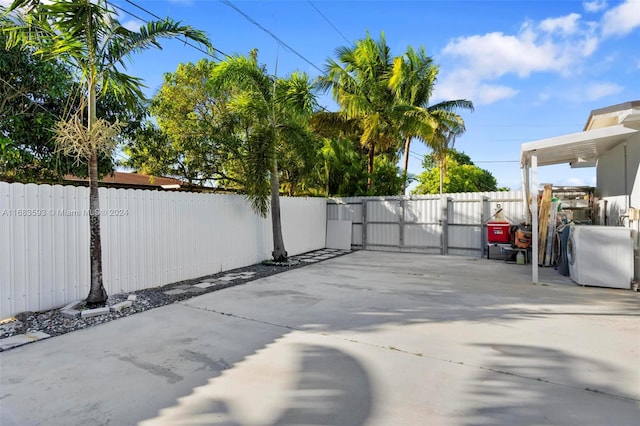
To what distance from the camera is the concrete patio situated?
216 cm

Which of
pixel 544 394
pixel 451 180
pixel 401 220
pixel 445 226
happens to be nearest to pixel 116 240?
pixel 544 394

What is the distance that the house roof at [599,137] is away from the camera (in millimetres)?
5051

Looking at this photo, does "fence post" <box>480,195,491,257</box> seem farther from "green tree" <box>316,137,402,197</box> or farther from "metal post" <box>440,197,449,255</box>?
"green tree" <box>316,137,402,197</box>

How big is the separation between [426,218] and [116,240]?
8.64 meters

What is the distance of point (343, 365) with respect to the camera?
281cm

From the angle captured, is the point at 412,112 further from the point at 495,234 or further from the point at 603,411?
the point at 603,411

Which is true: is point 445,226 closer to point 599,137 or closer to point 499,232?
point 499,232

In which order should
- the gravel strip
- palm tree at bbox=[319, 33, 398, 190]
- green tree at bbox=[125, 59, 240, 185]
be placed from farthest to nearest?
1. palm tree at bbox=[319, 33, 398, 190]
2. green tree at bbox=[125, 59, 240, 185]
3. the gravel strip

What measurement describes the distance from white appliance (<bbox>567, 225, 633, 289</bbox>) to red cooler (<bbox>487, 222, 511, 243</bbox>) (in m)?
2.80

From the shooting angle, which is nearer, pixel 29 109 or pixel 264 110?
pixel 29 109

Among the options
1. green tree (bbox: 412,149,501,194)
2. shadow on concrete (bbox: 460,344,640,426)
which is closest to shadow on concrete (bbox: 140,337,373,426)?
shadow on concrete (bbox: 460,344,640,426)

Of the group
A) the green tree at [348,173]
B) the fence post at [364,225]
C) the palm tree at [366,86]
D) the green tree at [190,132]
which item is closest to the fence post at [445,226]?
the fence post at [364,225]

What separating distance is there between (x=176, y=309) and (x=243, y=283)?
5.73ft

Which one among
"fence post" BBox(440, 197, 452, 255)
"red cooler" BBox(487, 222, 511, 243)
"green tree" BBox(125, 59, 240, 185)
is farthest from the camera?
"green tree" BBox(125, 59, 240, 185)
